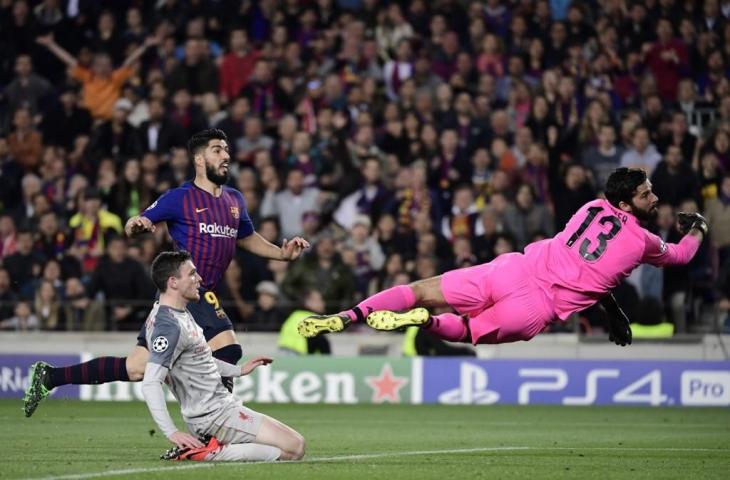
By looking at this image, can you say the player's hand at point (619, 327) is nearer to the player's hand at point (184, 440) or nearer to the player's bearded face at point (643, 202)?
the player's bearded face at point (643, 202)

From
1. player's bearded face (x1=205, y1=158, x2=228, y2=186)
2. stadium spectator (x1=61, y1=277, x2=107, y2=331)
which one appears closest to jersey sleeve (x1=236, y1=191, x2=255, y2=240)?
player's bearded face (x1=205, y1=158, x2=228, y2=186)

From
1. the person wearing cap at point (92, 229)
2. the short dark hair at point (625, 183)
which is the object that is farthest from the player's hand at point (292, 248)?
the person wearing cap at point (92, 229)

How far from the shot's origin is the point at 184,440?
827cm

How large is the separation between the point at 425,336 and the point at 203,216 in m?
8.52

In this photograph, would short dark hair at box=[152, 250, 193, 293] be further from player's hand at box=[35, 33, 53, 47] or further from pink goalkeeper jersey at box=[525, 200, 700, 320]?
player's hand at box=[35, 33, 53, 47]

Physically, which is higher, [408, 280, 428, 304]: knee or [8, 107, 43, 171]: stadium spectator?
[8, 107, 43, 171]: stadium spectator

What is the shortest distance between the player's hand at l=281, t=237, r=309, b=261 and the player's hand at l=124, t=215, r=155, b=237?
1163mm

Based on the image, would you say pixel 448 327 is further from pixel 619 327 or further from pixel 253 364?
pixel 253 364

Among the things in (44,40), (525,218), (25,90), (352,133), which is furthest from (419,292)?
(44,40)

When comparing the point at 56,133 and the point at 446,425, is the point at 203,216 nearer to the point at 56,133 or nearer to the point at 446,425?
the point at 446,425

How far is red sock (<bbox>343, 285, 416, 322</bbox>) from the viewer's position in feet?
32.2

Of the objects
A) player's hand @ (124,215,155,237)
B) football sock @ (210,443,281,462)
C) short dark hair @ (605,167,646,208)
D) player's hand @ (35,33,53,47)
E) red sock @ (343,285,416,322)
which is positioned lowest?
football sock @ (210,443,281,462)

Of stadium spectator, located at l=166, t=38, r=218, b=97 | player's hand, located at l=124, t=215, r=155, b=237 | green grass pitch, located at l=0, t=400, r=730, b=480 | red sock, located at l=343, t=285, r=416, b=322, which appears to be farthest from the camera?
stadium spectator, located at l=166, t=38, r=218, b=97

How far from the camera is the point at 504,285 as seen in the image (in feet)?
33.5
